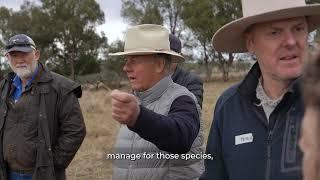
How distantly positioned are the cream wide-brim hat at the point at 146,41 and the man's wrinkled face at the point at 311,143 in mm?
2134

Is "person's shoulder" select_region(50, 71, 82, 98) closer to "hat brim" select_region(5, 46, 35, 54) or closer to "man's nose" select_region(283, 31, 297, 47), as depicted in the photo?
"hat brim" select_region(5, 46, 35, 54)

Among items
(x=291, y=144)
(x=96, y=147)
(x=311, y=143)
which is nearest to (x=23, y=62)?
(x=291, y=144)

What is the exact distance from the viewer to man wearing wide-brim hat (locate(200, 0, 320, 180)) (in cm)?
224

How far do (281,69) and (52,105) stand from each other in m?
2.83

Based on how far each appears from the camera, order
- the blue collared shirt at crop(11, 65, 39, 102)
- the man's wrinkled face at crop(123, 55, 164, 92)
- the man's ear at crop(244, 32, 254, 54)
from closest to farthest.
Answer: the man's ear at crop(244, 32, 254, 54) < the man's wrinkled face at crop(123, 55, 164, 92) < the blue collared shirt at crop(11, 65, 39, 102)

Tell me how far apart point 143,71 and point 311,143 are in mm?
2163

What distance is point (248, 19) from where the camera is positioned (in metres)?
2.50

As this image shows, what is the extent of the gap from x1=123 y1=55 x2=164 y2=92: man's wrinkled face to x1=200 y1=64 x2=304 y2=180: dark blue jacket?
0.62 m

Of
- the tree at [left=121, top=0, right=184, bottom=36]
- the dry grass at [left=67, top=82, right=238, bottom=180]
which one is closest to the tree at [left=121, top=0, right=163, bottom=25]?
the tree at [left=121, top=0, right=184, bottom=36]

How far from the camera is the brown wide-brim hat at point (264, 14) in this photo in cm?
240

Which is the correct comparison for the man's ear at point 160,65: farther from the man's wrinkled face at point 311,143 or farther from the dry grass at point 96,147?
the man's wrinkled face at point 311,143

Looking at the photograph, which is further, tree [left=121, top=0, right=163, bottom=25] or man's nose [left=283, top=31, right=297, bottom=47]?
tree [left=121, top=0, right=163, bottom=25]

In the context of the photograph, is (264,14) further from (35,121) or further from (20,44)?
(20,44)

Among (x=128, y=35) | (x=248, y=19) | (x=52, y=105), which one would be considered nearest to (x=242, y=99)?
(x=248, y=19)
